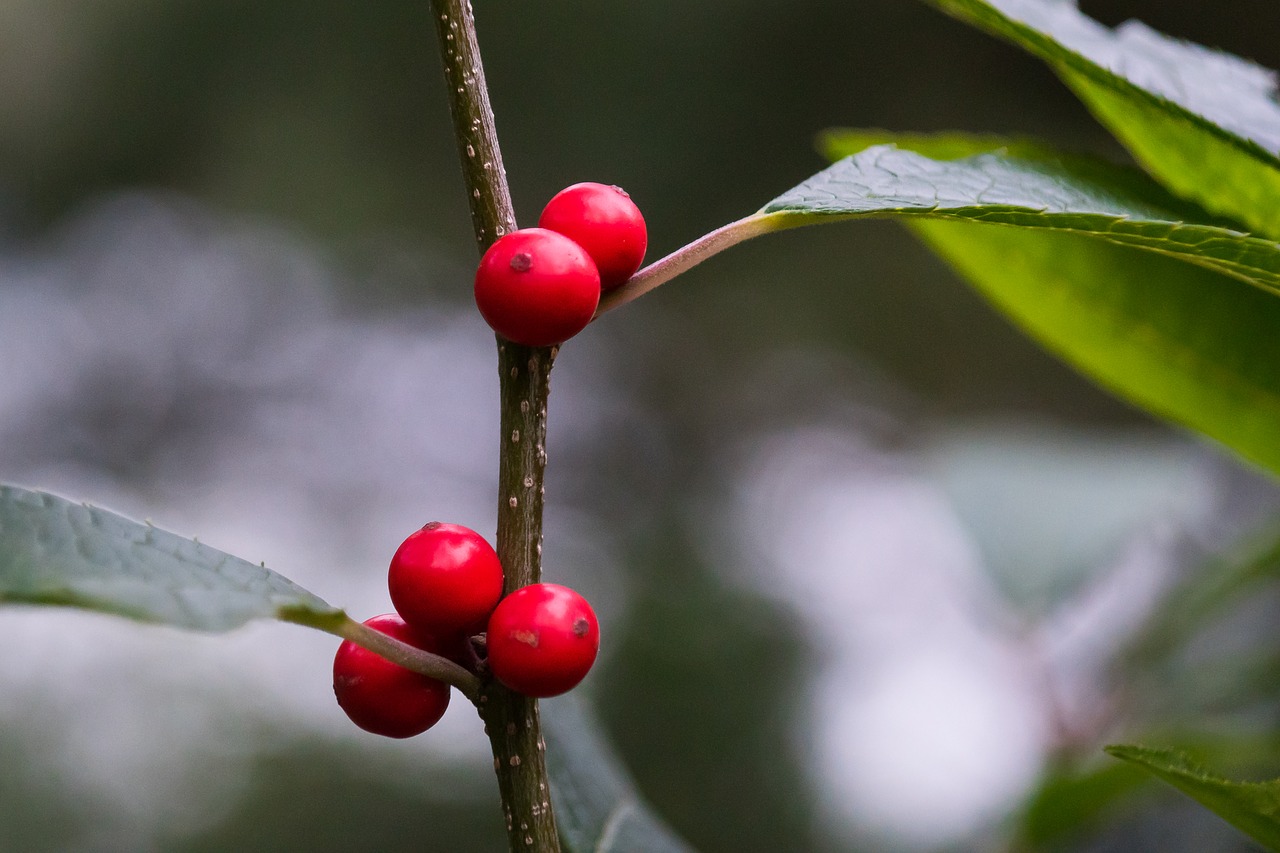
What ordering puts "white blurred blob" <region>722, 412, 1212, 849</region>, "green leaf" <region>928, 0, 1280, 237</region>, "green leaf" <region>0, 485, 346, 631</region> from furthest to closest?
"white blurred blob" <region>722, 412, 1212, 849</region> → "green leaf" <region>928, 0, 1280, 237</region> → "green leaf" <region>0, 485, 346, 631</region>

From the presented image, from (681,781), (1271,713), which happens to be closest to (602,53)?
(681,781)

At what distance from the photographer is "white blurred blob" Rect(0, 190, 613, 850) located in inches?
90.6

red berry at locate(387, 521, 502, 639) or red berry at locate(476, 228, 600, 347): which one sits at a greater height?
red berry at locate(476, 228, 600, 347)

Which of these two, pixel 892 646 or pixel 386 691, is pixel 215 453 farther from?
pixel 386 691

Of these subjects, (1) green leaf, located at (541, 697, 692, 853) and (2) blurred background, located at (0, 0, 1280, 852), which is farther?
(2) blurred background, located at (0, 0, 1280, 852)

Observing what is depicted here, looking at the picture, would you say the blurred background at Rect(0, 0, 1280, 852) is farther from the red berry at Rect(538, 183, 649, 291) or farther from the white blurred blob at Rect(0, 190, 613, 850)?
the red berry at Rect(538, 183, 649, 291)

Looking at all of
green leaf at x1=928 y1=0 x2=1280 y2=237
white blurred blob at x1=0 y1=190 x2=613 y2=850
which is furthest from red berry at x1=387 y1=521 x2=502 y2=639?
white blurred blob at x1=0 y1=190 x2=613 y2=850

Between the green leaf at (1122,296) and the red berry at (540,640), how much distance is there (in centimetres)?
24

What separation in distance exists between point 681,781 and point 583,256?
169cm

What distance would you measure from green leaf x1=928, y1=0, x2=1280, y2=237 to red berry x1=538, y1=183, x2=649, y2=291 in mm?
219

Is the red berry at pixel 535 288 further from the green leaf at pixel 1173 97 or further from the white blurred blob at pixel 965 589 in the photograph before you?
the white blurred blob at pixel 965 589

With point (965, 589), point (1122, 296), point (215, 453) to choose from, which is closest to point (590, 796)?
point (1122, 296)

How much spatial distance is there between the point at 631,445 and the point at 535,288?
3143 millimetres

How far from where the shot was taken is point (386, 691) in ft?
1.45
